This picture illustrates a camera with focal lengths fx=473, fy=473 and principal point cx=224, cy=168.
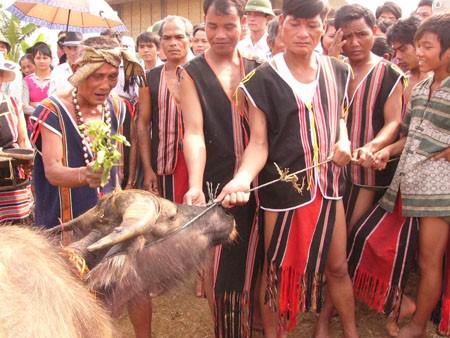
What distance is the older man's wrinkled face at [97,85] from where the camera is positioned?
2.84m

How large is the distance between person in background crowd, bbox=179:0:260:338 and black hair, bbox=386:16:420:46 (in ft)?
4.04

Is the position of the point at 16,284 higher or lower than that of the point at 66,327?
higher

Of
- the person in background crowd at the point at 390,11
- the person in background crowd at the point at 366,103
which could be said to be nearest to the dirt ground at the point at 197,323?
the person in background crowd at the point at 366,103

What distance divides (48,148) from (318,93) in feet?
Result: 5.28

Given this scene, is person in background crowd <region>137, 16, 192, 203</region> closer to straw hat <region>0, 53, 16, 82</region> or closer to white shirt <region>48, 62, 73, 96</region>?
straw hat <region>0, 53, 16, 82</region>

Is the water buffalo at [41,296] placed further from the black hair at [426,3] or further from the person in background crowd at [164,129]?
the black hair at [426,3]

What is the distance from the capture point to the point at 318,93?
9.05 ft

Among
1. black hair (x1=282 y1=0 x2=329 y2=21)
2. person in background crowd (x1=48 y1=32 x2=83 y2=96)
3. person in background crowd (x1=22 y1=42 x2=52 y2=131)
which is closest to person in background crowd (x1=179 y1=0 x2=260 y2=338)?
black hair (x1=282 y1=0 x2=329 y2=21)

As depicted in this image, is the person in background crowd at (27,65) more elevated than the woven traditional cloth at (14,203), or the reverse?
the person in background crowd at (27,65)

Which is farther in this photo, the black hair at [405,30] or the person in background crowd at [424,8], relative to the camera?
the person in background crowd at [424,8]

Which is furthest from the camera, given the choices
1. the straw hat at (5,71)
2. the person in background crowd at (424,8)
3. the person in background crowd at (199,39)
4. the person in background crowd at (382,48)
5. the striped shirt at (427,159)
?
the person in background crowd at (199,39)

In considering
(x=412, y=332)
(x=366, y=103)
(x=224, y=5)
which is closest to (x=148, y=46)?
(x=224, y=5)

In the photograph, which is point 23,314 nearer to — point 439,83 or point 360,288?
point 360,288

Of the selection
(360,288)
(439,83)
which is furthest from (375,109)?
(360,288)
